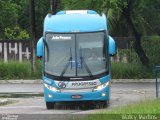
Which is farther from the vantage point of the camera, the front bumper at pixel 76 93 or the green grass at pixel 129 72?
the green grass at pixel 129 72

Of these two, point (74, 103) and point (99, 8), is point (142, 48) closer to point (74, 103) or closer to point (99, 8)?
point (99, 8)

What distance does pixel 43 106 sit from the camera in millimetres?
20297

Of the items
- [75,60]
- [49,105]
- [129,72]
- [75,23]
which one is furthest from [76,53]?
[129,72]

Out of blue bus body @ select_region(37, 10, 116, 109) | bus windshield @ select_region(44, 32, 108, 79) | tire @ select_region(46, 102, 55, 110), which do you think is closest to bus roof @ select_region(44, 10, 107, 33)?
blue bus body @ select_region(37, 10, 116, 109)

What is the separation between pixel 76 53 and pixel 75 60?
0.89 ft

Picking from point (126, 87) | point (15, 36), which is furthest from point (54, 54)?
point (15, 36)

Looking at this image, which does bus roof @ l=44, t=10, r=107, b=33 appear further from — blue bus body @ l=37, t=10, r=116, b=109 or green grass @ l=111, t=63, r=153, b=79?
green grass @ l=111, t=63, r=153, b=79

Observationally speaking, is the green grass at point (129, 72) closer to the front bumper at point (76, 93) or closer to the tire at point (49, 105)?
the tire at point (49, 105)

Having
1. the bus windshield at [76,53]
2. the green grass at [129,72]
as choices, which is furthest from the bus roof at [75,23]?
the green grass at [129,72]

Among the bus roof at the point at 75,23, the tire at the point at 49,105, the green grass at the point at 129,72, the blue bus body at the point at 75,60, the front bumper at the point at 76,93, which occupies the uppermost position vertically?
the bus roof at the point at 75,23

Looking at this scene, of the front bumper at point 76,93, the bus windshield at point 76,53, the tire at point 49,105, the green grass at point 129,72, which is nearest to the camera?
the front bumper at point 76,93

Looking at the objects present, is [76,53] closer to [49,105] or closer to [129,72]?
[49,105]

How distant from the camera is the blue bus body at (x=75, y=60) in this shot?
18.6m

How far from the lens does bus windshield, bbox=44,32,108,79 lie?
18.9m
